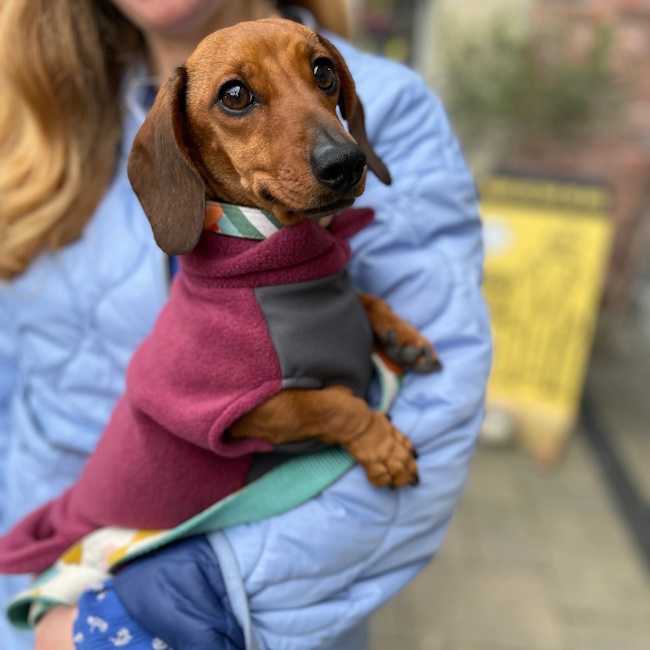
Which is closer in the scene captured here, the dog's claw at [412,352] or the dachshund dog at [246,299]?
the dachshund dog at [246,299]

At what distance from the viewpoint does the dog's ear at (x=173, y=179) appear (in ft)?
2.68

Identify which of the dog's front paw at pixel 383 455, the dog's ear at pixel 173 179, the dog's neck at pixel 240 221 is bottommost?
the dog's front paw at pixel 383 455

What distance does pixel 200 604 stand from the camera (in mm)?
929

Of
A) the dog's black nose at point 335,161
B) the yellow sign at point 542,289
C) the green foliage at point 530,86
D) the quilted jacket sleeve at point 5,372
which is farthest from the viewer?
the green foliage at point 530,86

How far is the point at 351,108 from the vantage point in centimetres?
90

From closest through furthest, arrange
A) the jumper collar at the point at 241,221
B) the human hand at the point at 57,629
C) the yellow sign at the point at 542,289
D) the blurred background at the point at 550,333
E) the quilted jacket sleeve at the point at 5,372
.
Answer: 1. the jumper collar at the point at 241,221
2. the human hand at the point at 57,629
3. the quilted jacket sleeve at the point at 5,372
4. the blurred background at the point at 550,333
5. the yellow sign at the point at 542,289

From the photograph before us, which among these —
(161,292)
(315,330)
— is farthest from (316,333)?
(161,292)

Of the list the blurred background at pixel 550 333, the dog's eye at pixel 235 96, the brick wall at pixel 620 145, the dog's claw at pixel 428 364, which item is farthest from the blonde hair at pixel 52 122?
the brick wall at pixel 620 145

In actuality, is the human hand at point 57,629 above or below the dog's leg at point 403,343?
below

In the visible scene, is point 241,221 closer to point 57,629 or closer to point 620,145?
point 57,629

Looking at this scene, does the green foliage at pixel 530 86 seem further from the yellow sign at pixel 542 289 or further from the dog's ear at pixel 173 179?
the dog's ear at pixel 173 179

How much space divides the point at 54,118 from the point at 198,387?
0.72 m

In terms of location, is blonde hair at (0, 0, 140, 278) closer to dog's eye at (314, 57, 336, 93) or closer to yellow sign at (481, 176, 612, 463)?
dog's eye at (314, 57, 336, 93)

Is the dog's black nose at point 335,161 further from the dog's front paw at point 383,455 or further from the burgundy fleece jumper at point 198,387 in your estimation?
the dog's front paw at point 383,455
